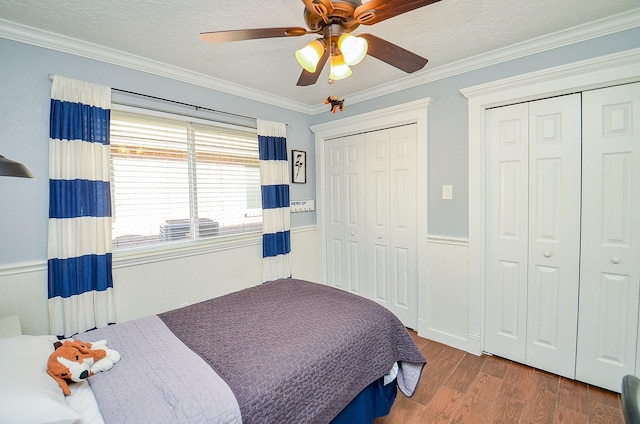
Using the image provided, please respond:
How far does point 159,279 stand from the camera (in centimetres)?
247

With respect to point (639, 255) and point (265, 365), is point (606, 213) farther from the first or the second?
point (265, 365)

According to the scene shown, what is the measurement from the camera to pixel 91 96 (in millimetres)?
2070

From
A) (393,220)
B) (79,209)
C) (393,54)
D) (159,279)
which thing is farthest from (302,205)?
(393,54)

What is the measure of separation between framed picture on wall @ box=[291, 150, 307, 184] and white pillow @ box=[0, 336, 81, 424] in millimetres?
2703

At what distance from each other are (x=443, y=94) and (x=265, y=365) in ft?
8.47

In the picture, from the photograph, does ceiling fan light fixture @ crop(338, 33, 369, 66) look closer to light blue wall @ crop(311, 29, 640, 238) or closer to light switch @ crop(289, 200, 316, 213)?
light blue wall @ crop(311, 29, 640, 238)

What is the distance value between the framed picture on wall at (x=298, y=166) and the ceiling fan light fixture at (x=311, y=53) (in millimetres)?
2069

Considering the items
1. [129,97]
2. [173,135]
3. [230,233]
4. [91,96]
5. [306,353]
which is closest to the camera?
[306,353]

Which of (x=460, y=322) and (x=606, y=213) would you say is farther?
(x=460, y=322)

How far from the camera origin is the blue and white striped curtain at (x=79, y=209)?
6.37 ft

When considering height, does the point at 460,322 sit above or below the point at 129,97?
below

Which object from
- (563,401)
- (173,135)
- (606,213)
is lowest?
(563,401)

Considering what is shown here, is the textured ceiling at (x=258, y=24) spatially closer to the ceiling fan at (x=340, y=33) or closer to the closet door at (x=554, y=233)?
the ceiling fan at (x=340, y=33)

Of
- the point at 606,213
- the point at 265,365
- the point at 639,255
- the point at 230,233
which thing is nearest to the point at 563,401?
the point at 639,255
